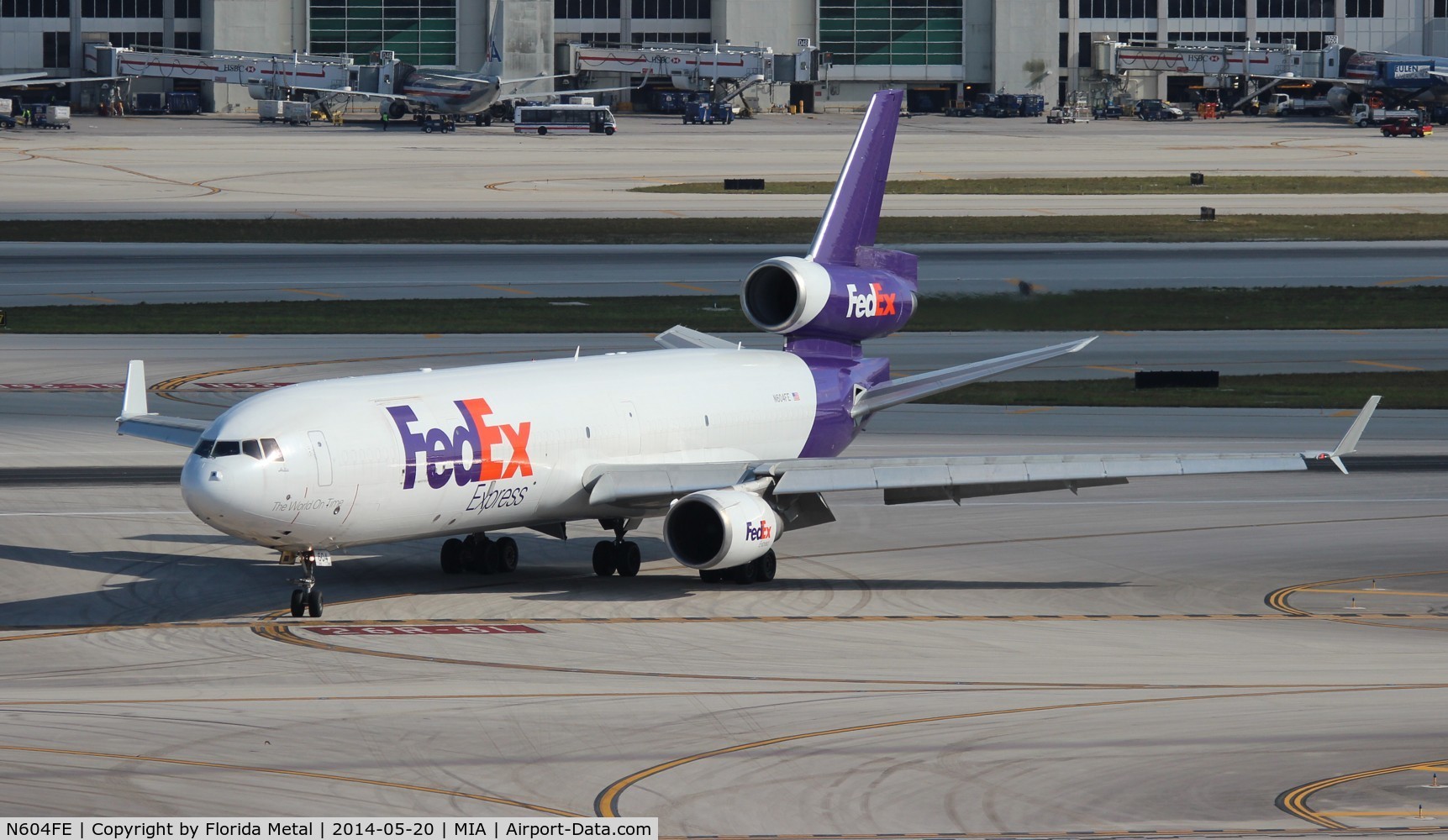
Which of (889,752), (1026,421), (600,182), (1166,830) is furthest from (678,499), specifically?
(600,182)

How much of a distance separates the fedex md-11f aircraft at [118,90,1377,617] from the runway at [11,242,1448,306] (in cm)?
3532

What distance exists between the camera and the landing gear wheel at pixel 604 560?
118ft

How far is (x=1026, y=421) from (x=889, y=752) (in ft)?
95.9

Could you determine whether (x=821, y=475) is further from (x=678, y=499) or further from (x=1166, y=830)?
(x=1166, y=830)

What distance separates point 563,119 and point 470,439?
522ft

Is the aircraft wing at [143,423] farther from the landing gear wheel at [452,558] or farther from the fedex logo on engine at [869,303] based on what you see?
the fedex logo on engine at [869,303]

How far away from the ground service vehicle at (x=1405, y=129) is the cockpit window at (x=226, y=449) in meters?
170

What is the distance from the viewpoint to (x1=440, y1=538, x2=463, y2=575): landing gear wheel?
36094mm

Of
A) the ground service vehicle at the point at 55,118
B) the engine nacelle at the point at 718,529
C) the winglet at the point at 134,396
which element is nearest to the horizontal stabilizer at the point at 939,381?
the engine nacelle at the point at 718,529

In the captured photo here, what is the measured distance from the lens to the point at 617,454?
A: 35188 millimetres

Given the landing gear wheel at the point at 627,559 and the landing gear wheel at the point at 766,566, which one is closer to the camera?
the landing gear wheel at the point at 766,566

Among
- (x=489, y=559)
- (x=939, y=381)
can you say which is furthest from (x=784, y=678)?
(x=939, y=381)

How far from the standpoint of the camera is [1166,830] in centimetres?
2023

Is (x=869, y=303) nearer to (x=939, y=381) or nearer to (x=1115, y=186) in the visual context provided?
(x=939, y=381)
